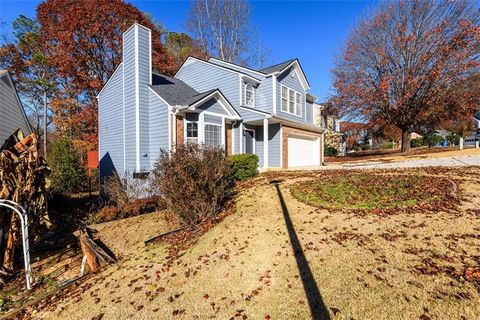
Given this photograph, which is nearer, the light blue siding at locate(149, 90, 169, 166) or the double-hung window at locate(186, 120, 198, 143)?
the light blue siding at locate(149, 90, 169, 166)

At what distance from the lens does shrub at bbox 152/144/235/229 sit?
6.19m

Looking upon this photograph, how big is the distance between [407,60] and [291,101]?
982 centimetres

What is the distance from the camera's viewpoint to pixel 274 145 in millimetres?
15023

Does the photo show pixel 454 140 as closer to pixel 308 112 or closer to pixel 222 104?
pixel 308 112

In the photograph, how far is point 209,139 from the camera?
1209 cm

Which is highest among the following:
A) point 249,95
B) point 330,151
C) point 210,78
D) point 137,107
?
point 210,78

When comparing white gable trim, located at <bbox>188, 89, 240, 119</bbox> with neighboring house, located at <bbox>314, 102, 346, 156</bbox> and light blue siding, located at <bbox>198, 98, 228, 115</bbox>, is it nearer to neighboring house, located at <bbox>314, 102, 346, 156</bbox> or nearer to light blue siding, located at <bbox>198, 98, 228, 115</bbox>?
light blue siding, located at <bbox>198, 98, 228, 115</bbox>

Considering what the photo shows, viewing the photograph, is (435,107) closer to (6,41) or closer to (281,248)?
(281,248)

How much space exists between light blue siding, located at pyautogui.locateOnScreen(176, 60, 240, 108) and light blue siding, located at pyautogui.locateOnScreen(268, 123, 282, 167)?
271 cm

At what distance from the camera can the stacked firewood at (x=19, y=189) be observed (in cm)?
521

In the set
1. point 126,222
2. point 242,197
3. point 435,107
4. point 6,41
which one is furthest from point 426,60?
point 6,41

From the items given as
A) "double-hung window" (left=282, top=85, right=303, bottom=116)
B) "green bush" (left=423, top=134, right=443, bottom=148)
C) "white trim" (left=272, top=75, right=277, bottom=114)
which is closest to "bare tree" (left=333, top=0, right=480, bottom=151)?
"double-hung window" (left=282, top=85, right=303, bottom=116)

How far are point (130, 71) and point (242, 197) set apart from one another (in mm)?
8694

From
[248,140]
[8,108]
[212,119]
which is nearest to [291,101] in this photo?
[248,140]
